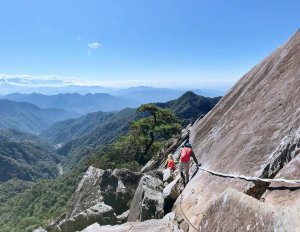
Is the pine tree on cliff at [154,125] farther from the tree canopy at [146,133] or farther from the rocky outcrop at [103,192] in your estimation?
the rocky outcrop at [103,192]

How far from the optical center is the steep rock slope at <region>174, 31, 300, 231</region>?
13.2 meters

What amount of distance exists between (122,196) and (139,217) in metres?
8.35

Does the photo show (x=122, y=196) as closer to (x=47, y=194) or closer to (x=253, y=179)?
(x=253, y=179)

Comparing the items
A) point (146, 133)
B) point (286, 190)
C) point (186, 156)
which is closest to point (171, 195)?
point (186, 156)

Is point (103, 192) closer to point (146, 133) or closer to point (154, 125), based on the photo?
point (154, 125)

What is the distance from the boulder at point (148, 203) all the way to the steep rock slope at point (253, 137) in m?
1.59

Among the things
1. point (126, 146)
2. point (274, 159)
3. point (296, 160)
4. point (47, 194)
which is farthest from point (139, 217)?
point (47, 194)

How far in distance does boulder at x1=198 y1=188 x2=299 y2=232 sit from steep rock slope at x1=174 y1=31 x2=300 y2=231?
104 mm

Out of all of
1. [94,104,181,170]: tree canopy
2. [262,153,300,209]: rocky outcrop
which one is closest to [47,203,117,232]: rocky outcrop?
[262,153,300,209]: rocky outcrop

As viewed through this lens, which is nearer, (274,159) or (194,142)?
(274,159)

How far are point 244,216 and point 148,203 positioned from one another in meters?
10.4

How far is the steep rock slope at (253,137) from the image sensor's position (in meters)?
13.2

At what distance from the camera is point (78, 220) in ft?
72.5

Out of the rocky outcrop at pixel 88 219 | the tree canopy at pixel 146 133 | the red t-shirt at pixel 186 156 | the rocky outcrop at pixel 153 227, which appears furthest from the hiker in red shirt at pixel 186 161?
the tree canopy at pixel 146 133
